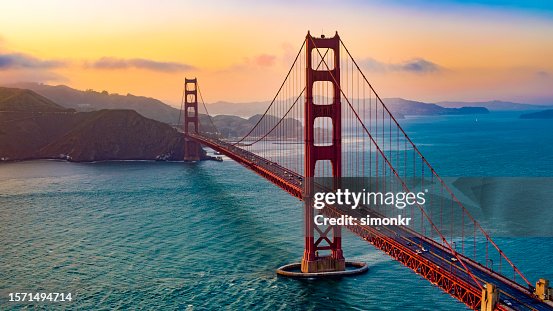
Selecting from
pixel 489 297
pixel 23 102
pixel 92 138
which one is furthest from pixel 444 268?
pixel 23 102

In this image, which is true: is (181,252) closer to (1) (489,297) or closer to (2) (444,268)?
(2) (444,268)

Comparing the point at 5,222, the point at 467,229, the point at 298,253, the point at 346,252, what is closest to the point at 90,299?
the point at 298,253

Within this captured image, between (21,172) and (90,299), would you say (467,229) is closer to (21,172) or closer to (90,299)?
(90,299)

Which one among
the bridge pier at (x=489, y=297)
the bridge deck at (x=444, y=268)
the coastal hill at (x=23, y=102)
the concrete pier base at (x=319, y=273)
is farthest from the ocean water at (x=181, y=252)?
the coastal hill at (x=23, y=102)

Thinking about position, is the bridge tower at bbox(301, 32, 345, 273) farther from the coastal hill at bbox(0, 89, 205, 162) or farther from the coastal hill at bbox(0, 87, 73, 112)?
the coastal hill at bbox(0, 87, 73, 112)

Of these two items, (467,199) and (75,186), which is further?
(75,186)
